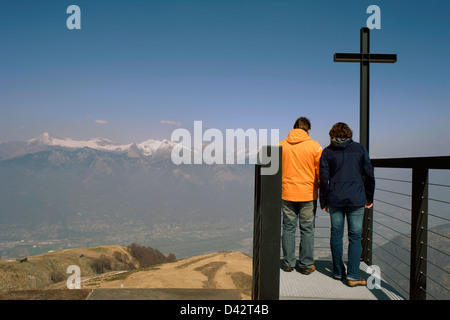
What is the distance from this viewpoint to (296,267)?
15.0 ft

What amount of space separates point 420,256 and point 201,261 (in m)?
12.2

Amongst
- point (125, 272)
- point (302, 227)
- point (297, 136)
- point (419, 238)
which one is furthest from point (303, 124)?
point (125, 272)

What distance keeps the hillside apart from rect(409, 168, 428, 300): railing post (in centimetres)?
389

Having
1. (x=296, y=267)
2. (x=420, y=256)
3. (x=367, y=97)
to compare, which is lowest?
(x=296, y=267)

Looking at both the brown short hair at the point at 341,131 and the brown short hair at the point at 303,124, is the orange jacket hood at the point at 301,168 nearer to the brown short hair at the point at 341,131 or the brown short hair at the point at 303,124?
the brown short hair at the point at 303,124

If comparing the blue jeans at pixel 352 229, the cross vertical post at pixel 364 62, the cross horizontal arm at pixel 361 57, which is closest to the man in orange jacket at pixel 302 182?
the blue jeans at pixel 352 229

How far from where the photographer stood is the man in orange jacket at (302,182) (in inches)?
162

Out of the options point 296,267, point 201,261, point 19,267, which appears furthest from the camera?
point 19,267

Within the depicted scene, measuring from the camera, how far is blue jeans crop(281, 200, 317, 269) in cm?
415

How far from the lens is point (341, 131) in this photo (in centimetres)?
388

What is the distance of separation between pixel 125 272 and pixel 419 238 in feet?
36.8
